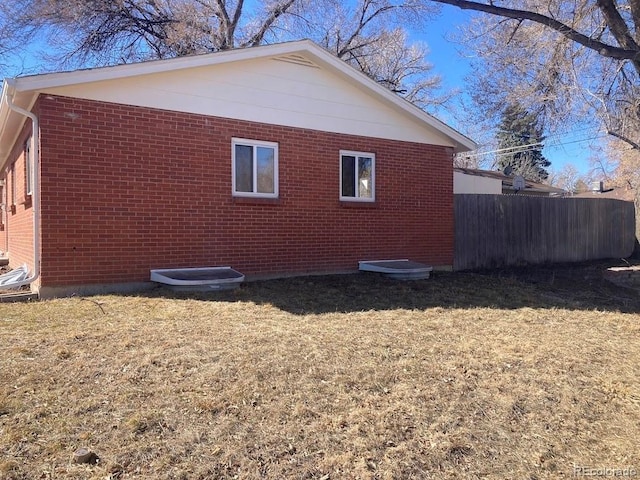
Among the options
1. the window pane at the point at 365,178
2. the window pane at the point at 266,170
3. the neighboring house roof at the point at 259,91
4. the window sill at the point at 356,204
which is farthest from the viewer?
the window pane at the point at 365,178

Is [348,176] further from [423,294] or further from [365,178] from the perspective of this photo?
[423,294]

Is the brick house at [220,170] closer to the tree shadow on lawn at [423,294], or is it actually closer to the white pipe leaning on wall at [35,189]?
the white pipe leaning on wall at [35,189]

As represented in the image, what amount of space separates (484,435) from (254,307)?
4.03m

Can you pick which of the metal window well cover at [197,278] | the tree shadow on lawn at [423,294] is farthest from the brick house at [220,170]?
the tree shadow on lawn at [423,294]

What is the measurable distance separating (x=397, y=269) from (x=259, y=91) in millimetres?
4261

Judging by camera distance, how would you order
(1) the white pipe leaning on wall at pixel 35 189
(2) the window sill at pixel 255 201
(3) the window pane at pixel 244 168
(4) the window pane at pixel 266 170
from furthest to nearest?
1. (4) the window pane at pixel 266 170
2. (3) the window pane at pixel 244 168
3. (2) the window sill at pixel 255 201
4. (1) the white pipe leaning on wall at pixel 35 189

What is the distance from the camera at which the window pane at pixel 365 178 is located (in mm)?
10359

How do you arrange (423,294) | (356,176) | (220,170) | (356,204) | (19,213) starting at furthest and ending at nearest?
(356,176), (356,204), (19,213), (220,170), (423,294)

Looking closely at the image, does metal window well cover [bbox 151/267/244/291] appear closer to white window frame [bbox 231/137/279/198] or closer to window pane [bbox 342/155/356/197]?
white window frame [bbox 231/137/279/198]

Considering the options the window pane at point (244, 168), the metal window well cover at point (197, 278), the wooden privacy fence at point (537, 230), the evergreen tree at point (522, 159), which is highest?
the evergreen tree at point (522, 159)

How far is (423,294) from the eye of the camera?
8227 mm

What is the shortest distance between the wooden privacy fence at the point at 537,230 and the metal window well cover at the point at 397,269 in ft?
7.83

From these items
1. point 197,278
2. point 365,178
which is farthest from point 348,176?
point 197,278

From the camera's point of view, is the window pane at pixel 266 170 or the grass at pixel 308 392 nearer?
the grass at pixel 308 392
